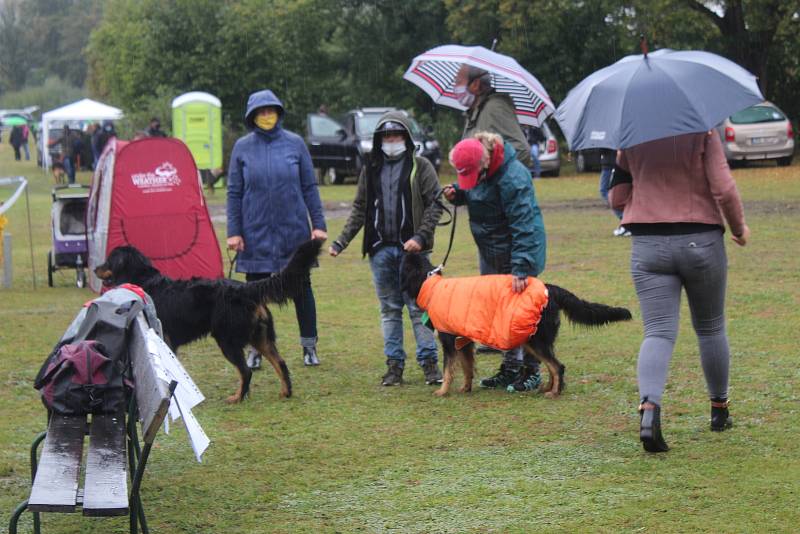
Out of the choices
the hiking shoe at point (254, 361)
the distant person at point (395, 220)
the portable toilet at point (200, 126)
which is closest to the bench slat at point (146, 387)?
the distant person at point (395, 220)

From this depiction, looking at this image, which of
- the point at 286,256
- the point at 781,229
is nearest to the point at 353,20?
the point at 781,229

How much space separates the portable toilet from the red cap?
25.9 metres

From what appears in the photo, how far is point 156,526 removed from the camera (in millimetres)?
5016

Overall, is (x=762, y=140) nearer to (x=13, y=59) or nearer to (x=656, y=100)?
(x=656, y=100)

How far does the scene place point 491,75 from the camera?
8.80m

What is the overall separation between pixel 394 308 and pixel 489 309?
0.98m

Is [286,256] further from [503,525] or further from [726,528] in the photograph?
[726,528]

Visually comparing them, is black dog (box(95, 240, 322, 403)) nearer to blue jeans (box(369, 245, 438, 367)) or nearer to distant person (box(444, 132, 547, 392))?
blue jeans (box(369, 245, 438, 367))

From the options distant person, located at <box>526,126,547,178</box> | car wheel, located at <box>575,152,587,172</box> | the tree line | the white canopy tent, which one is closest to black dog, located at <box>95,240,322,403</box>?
distant person, located at <box>526,126,547,178</box>

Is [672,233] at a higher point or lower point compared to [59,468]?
higher

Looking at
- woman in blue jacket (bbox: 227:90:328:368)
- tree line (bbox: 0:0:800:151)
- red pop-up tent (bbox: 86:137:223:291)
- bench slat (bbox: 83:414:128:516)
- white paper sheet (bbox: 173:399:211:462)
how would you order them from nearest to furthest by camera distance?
bench slat (bbox: 83:414:128:516) → white paper sheet (bbox: 173:399:211:462) → woman in blue jacket (bbox: 227:90:328:368) → red pop-up tent (bbox: 86:137:223:291) → tree line (bbox: 0:0:800:151)

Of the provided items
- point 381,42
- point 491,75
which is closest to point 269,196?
point 491,75

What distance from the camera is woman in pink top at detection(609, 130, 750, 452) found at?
5559 millimetres

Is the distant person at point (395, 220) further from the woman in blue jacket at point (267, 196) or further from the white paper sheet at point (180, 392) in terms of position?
the white paper sheet at point (180, 392)
